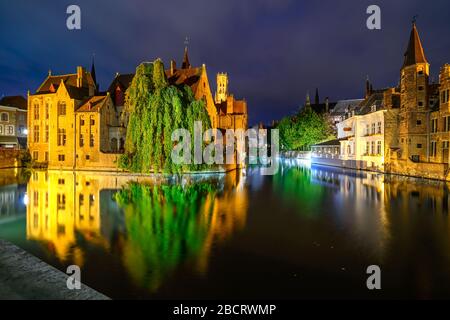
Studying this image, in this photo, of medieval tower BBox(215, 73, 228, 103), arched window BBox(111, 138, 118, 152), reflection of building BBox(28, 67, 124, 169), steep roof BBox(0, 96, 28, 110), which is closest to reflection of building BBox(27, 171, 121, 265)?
reflection of building BBox(28, 67, 124, 169)

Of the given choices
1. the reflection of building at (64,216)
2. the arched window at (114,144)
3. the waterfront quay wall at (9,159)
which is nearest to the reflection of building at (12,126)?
the waterfront quay wall at (9,159)

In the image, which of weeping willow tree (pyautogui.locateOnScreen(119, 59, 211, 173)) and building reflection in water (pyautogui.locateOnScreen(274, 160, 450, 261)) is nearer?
building reflection in water (pyautogui.locateOnScreen(274, 160, 450, 261))

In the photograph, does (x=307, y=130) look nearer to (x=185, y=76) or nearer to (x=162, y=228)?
(x=185, y=76)

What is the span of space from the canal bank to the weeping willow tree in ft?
63.9

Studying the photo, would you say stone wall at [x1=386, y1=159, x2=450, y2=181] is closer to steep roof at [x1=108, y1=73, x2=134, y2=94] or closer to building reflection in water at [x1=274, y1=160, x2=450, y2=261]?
building reflection in water at [x1=274, y1=160, x2=450, y2=261]

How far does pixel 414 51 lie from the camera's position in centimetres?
4003

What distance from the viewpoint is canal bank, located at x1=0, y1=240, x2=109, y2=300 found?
6855mm

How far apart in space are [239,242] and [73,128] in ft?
139

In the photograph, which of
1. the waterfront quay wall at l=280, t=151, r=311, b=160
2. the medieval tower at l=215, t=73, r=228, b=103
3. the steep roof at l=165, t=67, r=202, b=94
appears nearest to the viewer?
the steep roof at l=165, t=67, r=202, b=94

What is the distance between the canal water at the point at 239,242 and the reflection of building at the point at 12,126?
4865 cm

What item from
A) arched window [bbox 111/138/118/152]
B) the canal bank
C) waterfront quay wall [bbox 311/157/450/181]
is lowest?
the canal bank

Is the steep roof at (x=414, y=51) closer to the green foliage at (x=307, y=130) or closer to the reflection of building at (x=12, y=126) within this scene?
the green foliage at (x=307, y=130)
